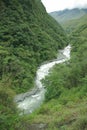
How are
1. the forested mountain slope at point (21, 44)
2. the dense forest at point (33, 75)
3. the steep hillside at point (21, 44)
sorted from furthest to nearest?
the steep hillside at point (21, 44)
the forested mountain slope at point (21, 44)
the dense forest at point (33, 75)

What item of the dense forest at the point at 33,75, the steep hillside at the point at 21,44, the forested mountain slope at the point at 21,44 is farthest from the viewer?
the steep hillside at the point at 21,44

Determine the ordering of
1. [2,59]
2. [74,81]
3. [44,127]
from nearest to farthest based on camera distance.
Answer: [44,127]
[74,81]
[2,59]

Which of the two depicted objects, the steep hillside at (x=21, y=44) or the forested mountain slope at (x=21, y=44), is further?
the steep hillside at (x=21, y=44)

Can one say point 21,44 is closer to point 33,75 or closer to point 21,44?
point 21,44

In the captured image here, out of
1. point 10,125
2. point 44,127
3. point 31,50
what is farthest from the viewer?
point 31,50

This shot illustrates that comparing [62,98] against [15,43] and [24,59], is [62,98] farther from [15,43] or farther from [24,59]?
[15,43]

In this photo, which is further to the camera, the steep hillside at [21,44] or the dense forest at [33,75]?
the steep hillside at [21,44]

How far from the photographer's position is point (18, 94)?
5162 cm

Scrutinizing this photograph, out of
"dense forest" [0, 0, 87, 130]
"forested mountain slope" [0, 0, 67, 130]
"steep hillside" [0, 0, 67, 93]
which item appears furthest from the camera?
"steep hillside" [0, 0, 67, 93]

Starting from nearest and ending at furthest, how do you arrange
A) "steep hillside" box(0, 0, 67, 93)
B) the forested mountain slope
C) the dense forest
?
the dense forest → the forested mountain slope → "steep hillside" box(0, 0, 67, 93)

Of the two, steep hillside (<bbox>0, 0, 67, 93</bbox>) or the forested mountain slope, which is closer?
the forested mountain slope

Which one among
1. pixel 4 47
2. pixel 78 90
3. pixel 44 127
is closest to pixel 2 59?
pixel 4 47

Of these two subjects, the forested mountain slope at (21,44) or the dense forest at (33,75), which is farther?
the forested mountain slope at (21,44)

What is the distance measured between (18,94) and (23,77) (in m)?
7.44
